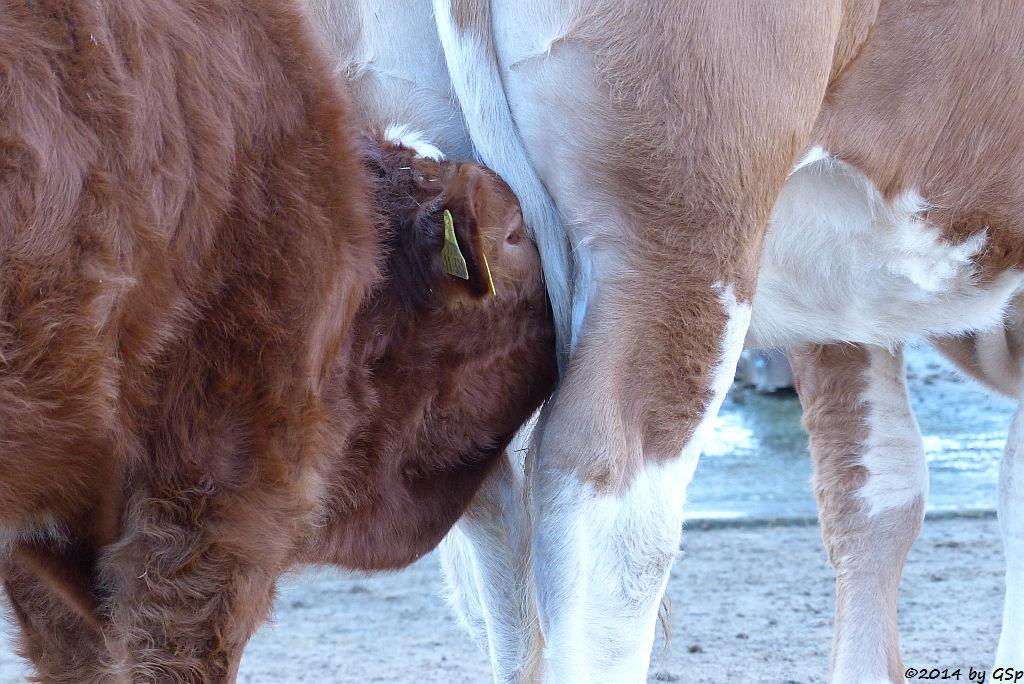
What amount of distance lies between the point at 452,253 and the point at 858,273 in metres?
0.93

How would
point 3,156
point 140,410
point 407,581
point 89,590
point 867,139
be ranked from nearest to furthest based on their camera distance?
point 3,156 → point 140,410 → point 89,590 → point 867,139 → point 407,581

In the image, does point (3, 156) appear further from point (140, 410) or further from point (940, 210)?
Answer: point (940, 210)

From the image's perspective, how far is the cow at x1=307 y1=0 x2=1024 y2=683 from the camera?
6.21 ft

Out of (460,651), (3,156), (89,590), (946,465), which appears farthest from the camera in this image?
(946,465)

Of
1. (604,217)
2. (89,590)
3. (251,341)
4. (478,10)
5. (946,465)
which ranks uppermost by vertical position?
(946,465)

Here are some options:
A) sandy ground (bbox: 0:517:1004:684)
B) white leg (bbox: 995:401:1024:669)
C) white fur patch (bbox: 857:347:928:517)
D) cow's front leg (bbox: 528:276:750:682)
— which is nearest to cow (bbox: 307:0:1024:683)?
cow's front leg (bbox: 528:276:750:682)

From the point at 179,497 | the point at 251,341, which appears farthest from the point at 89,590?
the point at 251,341

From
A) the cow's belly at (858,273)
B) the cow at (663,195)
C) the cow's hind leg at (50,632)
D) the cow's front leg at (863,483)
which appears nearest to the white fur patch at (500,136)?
the cow at (663,195)

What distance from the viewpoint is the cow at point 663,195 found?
1894mm

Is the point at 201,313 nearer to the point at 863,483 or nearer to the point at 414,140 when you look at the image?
the point at 414,140

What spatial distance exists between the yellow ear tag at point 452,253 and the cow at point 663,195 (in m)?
0.21

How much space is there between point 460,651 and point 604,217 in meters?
1.96

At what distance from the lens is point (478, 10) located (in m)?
2.05

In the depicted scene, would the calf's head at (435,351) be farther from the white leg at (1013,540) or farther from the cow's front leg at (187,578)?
the white leg at (1013,540)
